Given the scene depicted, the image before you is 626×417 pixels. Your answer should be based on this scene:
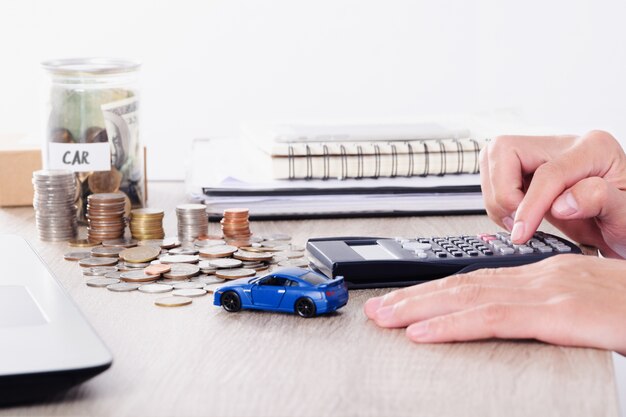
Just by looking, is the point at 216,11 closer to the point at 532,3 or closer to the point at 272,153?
the point at 532,3

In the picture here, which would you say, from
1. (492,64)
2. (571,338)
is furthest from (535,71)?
(571,338)

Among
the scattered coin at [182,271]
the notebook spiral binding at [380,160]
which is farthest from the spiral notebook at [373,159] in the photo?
the scattered coin at [182,271]

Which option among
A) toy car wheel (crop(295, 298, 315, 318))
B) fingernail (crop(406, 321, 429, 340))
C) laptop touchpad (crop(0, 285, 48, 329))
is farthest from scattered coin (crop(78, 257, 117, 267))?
fingernail (crop(406, 321, 429, 340))

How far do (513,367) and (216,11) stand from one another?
1764mm

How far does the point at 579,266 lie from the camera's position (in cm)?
95

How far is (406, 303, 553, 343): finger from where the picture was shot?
831 mm

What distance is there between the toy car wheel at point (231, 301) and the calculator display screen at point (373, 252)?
16 centimetres

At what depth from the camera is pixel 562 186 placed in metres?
1.17

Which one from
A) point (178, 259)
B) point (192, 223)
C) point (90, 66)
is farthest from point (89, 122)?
point (178, 259)

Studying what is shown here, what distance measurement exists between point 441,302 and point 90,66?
0.77m

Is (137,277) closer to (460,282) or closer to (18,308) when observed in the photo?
(18,308)

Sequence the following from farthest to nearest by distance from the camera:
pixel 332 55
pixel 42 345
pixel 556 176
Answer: pixel 332 55 → pixel 556 176 → pixel 42 345

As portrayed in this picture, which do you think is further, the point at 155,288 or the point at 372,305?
the point at 155,288

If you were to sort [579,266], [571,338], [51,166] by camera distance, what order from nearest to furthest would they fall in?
[571,338]
[579,266]
[51,166]
